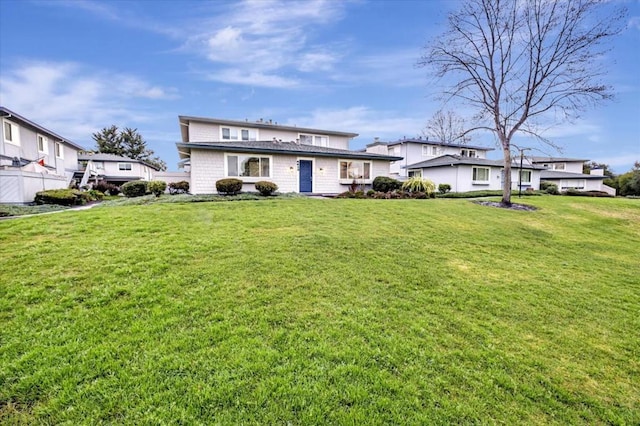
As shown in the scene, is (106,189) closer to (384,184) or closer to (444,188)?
(384,184)

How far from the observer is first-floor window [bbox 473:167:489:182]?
28.0m

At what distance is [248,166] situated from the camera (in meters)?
18.6

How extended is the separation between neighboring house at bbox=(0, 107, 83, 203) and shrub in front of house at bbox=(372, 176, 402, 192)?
64.3ft

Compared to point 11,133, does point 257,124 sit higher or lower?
higher

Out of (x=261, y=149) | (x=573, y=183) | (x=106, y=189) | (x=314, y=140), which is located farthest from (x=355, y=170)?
(x=573, y=183)

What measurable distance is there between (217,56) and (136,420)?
74.4 ft

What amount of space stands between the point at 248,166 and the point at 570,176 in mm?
43636

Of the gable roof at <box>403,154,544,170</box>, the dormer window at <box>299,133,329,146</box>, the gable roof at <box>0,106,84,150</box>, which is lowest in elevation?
the gable roof at <box>403,154,544,170</box>

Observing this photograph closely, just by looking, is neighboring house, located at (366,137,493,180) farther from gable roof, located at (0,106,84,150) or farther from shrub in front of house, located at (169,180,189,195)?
gable roof, located at (0,106,84,150)

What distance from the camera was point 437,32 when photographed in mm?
18391

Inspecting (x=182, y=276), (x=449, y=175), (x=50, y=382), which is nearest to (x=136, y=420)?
(x=50, y=382)

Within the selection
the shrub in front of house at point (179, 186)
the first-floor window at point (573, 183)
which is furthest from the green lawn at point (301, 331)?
the first-floor window at point (573, 183)

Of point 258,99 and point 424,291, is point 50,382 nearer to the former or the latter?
point 424,291

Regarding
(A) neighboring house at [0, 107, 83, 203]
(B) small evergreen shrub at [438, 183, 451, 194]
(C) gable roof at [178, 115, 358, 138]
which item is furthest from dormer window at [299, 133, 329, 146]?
(A) neighboring house at [0, 107, 83, 203]
